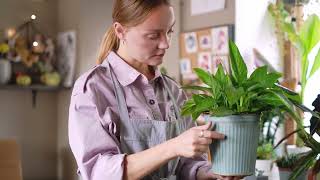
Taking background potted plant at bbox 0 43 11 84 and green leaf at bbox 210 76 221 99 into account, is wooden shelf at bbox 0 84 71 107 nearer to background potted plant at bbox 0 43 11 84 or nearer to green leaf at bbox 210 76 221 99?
background potted plant at bbox 0 43 11 84

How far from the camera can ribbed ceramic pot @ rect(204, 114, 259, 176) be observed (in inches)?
42.9

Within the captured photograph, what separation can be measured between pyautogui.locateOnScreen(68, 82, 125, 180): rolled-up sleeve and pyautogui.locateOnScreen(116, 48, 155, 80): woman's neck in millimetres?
196

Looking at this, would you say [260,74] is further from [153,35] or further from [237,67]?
[153,35]

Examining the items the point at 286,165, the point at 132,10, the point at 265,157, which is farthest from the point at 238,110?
the point at 265,157

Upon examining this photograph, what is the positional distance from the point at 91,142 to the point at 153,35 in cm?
33

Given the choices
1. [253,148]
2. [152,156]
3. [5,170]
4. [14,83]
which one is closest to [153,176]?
[152,156]

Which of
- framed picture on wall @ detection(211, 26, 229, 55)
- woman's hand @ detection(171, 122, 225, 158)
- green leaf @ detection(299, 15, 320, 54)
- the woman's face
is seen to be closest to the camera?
woman's hand @ detection(171, 122, 225, 158)

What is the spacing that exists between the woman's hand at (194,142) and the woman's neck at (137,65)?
14.6 inches

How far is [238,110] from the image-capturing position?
3.60 feet

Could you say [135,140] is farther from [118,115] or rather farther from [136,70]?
[136,70]

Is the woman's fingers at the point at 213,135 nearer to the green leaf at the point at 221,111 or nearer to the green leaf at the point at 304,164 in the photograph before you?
the green leaf at the point at 221,111

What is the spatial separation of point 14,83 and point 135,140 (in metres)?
2.97

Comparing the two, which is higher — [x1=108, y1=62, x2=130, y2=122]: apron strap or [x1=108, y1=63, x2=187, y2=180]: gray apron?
[x1=108, y1=62, x2=130, y2=122]: apron strap

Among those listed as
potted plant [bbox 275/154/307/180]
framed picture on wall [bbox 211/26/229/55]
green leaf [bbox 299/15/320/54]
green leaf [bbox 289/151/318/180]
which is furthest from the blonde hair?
framed picture on wall [bbox 211/26/229/55]
